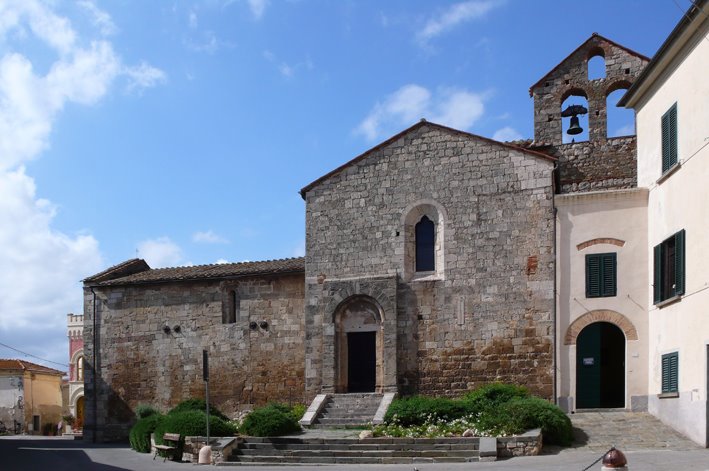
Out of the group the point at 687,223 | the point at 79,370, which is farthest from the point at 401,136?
the point at 79,370

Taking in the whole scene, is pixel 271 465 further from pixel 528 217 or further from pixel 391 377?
pixel 528 217

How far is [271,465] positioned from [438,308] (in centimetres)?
754

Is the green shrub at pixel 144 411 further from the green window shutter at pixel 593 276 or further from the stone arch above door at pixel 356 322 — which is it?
the green window shutter at pixel 593 276

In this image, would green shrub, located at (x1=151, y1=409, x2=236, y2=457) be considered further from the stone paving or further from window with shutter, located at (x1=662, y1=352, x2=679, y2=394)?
window with shutter, located at (x1=662, y1=352, x2=679, y2=394)

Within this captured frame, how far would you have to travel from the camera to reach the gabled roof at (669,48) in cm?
1792

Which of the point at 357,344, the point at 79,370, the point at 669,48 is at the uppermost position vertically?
the point at 669,48

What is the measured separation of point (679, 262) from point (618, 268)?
315cm

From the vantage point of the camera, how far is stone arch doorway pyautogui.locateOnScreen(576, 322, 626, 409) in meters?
22.7

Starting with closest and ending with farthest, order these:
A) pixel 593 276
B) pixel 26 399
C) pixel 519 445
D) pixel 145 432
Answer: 1. pixel 519 445
2. pixel 593 276
3. pixel 145 432
4. pixel 26 399

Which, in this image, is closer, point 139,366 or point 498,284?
point 498,284

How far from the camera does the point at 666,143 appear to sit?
819 inches

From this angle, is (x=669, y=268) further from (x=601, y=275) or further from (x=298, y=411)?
(x=298, y=411)

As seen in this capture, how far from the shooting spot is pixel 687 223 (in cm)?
1920

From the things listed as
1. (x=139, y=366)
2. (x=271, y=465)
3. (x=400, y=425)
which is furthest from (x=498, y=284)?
(x=139, y=366)
